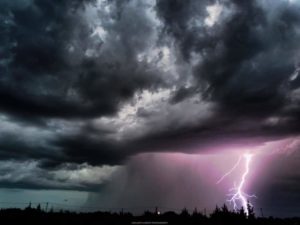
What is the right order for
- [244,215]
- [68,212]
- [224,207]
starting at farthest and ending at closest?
[68,212], [224,207], [244,215]

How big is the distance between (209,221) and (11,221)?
59.7 m

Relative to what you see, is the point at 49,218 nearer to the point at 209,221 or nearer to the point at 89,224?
the point at 89,224

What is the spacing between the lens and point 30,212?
423 ft

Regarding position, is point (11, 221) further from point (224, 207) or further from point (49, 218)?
point (224, 207)

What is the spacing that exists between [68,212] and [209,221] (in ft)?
201

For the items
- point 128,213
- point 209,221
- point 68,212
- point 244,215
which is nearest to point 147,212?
point 128,213

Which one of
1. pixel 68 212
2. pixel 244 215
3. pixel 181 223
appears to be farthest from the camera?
pixel 68 212

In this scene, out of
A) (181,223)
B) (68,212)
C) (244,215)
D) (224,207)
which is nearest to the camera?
(244,215)

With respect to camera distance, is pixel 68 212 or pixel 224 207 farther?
pixel 68 212

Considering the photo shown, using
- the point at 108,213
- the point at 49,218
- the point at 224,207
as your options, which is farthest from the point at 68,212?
the point at 224,207

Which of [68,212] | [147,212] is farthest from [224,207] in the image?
[68,212]

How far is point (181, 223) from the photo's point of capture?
109062 millimetres

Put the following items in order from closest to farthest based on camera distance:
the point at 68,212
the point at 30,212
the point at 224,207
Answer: the point at 224,207 → the point at 30,212 → the point at 68,212

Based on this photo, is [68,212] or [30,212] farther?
[68,212]
